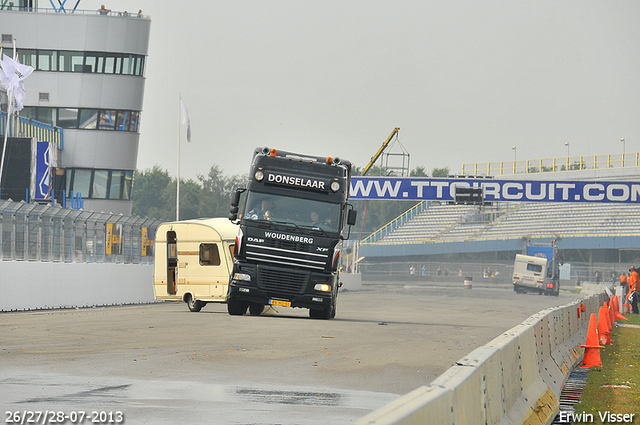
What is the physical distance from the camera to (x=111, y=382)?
9375 mm

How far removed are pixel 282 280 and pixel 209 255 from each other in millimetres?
Answer: 5035

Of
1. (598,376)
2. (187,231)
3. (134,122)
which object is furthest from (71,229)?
(134,122)

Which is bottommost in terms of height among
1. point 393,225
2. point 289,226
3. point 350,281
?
Answer: point 350,281

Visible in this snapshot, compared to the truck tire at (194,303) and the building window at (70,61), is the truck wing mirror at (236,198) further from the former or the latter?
the building window at (70,61)

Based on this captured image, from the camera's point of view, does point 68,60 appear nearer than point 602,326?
No

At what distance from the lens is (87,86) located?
168 ft

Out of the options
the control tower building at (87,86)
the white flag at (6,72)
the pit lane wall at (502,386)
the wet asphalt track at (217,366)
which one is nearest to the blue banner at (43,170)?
the control tower building at (87,86)

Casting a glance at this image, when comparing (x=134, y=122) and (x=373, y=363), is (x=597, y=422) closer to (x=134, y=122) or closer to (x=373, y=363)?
Result: (x=373, y=363)

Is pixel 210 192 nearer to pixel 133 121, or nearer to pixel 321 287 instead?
pixel 133 121

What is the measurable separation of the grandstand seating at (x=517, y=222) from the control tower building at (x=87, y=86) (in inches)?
1472

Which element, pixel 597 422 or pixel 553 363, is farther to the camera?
pixel 553 363

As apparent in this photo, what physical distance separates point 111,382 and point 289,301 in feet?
35.5

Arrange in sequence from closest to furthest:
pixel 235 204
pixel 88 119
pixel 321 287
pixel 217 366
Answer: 1. pixel 217 366
2. pixel 235 204
3. pixel 321 287
4. pixel 88 119

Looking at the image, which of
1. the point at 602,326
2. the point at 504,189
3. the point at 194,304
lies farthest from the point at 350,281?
the point at 602,326
